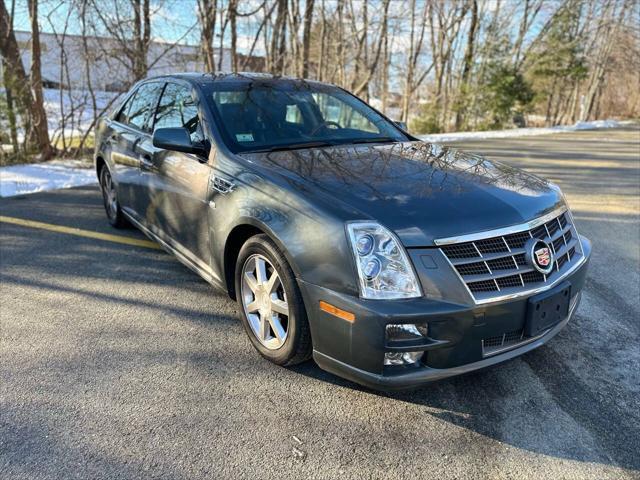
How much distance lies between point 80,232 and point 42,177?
3.31 meters

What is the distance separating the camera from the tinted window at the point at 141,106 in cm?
420

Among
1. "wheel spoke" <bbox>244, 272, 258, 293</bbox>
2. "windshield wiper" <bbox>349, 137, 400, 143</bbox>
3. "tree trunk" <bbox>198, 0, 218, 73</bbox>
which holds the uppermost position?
"tree trunk" <bbox>198, 0, 218, 73</bbox>

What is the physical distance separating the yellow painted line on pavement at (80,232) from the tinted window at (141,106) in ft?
3.79

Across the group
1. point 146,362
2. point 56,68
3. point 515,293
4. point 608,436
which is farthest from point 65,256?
point 56,68

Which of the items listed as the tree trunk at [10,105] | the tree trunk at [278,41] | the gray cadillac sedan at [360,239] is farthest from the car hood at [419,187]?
the tree trunk at [278,41]

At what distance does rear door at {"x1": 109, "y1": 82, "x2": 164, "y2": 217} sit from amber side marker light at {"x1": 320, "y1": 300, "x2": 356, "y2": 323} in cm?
241

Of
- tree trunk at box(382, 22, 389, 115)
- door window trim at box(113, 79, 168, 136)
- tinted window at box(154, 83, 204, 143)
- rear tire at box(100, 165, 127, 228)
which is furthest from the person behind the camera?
tree trunk at box(382, 22, 389, 115)

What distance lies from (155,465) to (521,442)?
164 cm

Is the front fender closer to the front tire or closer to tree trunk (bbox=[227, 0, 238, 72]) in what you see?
the front tire

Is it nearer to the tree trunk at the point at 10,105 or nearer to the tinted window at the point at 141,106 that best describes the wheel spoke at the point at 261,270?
the tinted window at the point at 141,106

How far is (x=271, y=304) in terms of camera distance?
2641 mm

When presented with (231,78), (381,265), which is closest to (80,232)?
(231,78)

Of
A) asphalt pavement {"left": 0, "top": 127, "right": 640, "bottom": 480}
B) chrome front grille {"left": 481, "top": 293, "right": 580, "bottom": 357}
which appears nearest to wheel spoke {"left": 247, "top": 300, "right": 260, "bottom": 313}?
asphalt pavement {"left": 0, "top": 127, "right": 640, "bottom": 480}

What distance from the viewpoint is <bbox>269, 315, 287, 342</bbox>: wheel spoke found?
104 inches
